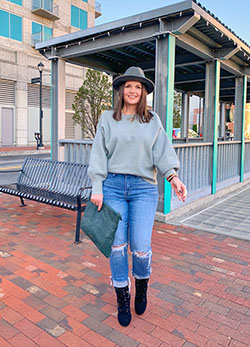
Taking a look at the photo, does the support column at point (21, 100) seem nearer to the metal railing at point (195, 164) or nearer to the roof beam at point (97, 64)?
the roof beam at point (97, 64)

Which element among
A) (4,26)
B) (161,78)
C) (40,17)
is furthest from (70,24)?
(161,78)

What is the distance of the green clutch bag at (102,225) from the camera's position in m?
2.39

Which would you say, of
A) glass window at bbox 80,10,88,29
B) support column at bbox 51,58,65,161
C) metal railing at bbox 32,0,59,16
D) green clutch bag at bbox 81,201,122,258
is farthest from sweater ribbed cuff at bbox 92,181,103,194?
glass window at bbox 80,10,88,29

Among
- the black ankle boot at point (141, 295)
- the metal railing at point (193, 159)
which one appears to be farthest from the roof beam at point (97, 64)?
the black ankle boot at point (141, 295)

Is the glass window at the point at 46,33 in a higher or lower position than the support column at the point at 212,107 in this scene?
higher

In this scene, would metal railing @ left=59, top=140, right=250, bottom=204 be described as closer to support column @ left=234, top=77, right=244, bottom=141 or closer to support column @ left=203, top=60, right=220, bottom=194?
support column @ left=203, top=60, right=220, bottom=194

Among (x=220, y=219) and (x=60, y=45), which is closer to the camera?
(x=220, y=219)

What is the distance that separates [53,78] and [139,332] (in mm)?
5682

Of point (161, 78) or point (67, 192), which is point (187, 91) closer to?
point (161, 78)

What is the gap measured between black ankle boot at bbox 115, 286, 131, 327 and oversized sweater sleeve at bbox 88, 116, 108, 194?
802 millimetres

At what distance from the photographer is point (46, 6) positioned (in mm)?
28078

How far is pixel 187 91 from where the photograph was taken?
11305 millimetres

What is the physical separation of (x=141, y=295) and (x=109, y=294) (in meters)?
0.47

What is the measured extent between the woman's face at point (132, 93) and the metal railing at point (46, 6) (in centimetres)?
2914
